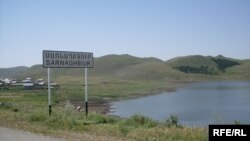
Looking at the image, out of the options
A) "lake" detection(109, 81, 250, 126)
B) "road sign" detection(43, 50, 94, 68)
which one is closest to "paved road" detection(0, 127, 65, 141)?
"road sign" detection(43, 50, 94, 68)

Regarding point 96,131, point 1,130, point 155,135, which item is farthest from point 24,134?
point 155,135

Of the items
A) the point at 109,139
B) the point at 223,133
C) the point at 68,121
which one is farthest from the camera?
the point at 68,121

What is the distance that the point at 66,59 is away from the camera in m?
20.2

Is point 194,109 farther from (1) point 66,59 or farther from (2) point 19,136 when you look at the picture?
(2) point 19,136

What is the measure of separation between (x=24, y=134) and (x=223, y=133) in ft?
23.2

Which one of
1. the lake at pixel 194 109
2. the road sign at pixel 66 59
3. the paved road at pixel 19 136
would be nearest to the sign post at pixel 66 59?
the road sign at pixel 66 59

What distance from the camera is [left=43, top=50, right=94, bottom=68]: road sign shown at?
19.7 metres

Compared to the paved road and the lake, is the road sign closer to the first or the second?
the paved road

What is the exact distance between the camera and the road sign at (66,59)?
19703 mm

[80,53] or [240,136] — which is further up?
[80,53]

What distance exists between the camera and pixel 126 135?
13906mm

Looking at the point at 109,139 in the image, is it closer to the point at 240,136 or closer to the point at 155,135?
the point at 155,135

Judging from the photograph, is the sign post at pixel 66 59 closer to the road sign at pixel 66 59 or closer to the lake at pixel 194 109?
the road sign at pixel 66 59

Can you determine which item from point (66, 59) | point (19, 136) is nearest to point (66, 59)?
point (66, 59)
